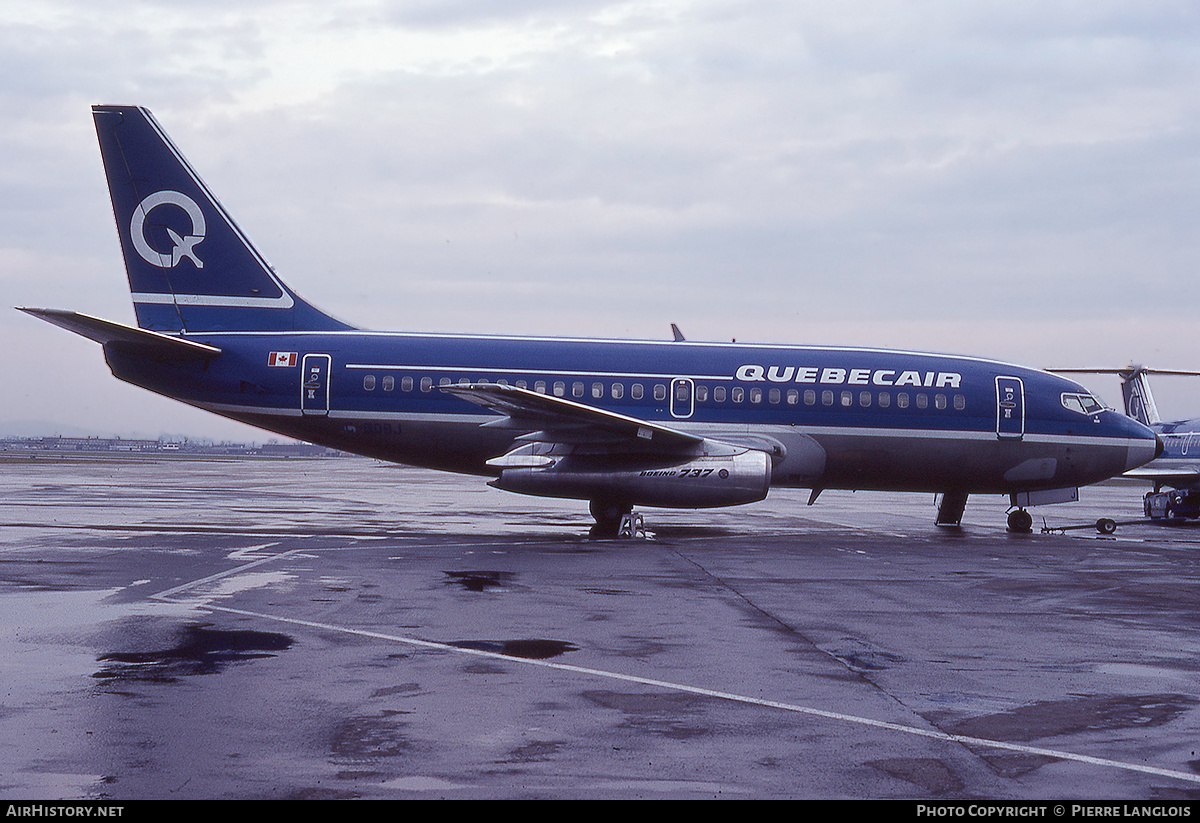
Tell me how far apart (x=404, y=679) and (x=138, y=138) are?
20011 millimetres

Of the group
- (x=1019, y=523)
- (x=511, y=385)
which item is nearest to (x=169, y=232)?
(x=511, y=385)

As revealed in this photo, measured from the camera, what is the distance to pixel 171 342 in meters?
22.6

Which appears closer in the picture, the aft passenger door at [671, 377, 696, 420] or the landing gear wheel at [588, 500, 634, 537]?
the landing gear wheel at [588, 500, 634, 537]

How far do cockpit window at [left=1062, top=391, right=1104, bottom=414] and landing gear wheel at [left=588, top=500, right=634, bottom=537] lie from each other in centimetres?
1072

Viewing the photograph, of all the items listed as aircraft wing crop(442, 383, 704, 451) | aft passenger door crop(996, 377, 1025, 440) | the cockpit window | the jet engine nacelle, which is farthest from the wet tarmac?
the cockpit window

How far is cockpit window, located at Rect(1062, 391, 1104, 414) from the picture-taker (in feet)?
80.0

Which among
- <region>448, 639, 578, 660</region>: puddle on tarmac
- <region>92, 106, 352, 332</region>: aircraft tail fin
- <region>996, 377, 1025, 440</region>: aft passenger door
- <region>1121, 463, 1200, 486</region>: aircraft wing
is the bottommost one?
<region>448, 639, 578, 660</region>: puddle on tarmac

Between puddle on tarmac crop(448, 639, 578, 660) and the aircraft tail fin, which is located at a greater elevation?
the aircraft tail fin

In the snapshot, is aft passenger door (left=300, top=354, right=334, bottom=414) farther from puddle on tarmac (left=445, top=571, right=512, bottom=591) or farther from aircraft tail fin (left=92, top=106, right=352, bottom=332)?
puddle on tarmac (left=445, top=571, right=512, bottom=591)

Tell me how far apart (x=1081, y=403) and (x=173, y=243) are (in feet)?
69.8

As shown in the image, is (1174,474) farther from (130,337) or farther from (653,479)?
(130,337)

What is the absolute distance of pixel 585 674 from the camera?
808 cm

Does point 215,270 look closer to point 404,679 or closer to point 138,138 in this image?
point 138,138

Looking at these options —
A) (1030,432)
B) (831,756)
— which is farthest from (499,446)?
(831,756)
